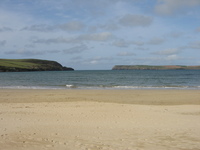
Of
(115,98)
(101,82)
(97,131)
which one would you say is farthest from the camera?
(101,82)

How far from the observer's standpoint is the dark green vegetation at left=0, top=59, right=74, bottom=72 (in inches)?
5501

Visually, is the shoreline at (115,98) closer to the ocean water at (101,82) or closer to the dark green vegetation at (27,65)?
the ocean water at (101,82)

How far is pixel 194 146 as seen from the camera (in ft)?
21.9

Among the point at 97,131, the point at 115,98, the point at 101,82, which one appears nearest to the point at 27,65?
the point at 101,82

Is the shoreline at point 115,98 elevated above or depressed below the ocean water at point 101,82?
below

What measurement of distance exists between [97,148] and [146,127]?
3.43 meters

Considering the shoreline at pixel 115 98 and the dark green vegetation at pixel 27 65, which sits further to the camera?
the dark green vegetation at pixel 27 65

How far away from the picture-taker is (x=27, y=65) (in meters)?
159

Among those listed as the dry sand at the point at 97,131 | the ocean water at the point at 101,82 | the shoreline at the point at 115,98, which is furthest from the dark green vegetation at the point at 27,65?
the dry sand at the point at 97,131

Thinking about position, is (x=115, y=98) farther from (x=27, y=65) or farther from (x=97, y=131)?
(x=27, y=65)

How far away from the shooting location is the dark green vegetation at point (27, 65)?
458ft

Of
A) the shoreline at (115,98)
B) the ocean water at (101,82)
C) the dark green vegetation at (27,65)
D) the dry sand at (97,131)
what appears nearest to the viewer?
the dry sand at (97,131)

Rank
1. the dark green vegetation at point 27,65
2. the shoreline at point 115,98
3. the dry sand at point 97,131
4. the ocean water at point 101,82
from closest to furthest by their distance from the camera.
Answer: the dry sand at point 97,131 → the shoreline at point 115,98 → the ocean water at point 101,82 → the dark green vegetation at point 27,65

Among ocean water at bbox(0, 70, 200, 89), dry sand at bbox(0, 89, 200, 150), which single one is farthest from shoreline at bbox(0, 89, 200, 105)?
ocean water at bbox(0, 70, 200, 89)
